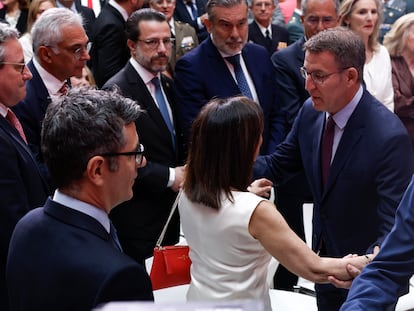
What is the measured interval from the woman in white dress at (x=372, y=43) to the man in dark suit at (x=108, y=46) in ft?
5.26

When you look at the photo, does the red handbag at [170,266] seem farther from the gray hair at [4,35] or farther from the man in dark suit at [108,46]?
the man in dark suit at [108,46]

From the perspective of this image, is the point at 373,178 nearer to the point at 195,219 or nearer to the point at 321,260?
the point at 321,260

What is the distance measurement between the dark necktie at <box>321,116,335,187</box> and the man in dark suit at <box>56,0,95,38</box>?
312 centimetres

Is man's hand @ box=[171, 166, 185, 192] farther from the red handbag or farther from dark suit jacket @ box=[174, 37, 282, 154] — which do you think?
the red handbag

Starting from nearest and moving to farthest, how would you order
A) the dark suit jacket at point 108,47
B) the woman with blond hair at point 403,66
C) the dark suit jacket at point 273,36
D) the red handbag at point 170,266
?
the red handbag at point 170,266, the woman with blond hair at point 403,66, the dark suit jacket at point 108,47, the dark suit jacket at point 273,36

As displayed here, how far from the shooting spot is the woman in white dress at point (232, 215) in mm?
2443

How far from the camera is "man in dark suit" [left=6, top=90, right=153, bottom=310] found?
1.71 m

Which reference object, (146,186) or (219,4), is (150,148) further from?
(219,4)

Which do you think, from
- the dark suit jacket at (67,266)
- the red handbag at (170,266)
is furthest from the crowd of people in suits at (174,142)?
the red handbag at (170,266)

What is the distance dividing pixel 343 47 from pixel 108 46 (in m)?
2.62

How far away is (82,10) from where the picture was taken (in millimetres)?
5992

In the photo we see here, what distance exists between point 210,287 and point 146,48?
6.15 ft

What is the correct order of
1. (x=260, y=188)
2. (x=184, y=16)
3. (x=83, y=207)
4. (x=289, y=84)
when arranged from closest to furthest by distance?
(x=83, y=207) < (x=260, y=188) < (x=289, y=84) < (x=184, y=16)

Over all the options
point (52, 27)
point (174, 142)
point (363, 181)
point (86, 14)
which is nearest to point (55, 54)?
point (52, 27)
